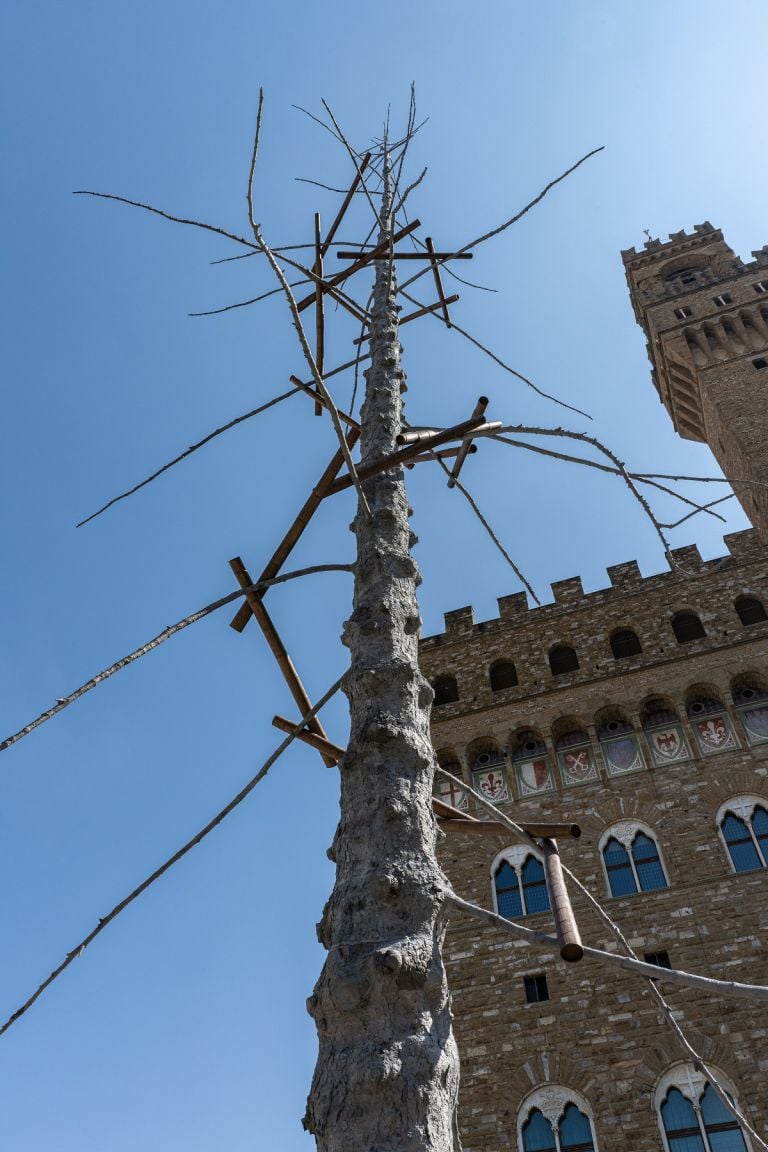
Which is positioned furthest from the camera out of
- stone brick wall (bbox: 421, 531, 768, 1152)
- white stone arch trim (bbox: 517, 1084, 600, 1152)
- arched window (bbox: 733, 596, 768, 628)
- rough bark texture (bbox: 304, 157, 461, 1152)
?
arched window (bbox: 733, 596, 768, 628)

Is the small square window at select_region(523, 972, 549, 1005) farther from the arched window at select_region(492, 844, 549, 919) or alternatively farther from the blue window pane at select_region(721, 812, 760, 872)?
the blue window pane at select_region(721, 812, 760, 872)

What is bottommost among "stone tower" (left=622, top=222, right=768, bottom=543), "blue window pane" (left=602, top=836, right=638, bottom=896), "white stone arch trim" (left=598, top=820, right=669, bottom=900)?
"blue window pane" (left=602, top=836, right=638, bottom=896)

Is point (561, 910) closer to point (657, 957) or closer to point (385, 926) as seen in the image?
point (385, 926)

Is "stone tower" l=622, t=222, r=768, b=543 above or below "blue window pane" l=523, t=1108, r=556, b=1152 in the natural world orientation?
above

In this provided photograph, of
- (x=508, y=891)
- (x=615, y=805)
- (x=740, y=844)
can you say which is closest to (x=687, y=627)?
(x=615, y=805)


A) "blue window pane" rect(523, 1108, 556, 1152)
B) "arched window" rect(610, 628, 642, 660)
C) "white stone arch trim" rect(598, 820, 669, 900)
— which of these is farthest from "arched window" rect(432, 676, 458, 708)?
"blue window pane" rect(523, 1108, 556, 1152)

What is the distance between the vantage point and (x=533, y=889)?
12891 mm

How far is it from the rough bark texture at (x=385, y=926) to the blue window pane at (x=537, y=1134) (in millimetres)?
9452

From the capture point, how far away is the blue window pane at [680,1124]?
9.57m

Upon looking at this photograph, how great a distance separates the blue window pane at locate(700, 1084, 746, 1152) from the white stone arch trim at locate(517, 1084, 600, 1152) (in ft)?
4.02

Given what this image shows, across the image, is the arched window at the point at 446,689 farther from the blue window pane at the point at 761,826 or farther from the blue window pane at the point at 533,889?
the blue window pane at the point at 761,826

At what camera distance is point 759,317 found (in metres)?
26.5

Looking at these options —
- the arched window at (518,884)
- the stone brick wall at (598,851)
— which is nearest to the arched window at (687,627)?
the stone brick wall at (598,851)

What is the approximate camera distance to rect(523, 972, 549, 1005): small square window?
37.6 feet
